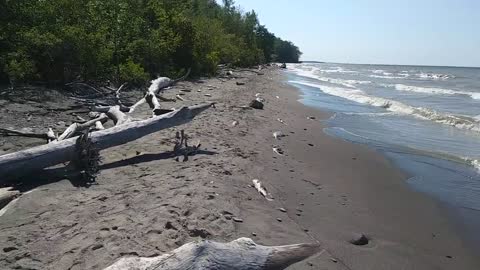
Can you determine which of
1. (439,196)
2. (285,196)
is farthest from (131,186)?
(439,196)

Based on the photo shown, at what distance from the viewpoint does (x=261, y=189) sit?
5980 millimetres

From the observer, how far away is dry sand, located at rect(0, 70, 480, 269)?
13.3 feet

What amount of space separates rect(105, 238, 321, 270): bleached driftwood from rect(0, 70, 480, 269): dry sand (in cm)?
32

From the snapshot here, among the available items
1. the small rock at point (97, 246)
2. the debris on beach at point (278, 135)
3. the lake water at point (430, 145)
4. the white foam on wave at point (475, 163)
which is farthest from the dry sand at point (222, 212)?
the white foam on wave at point (475, 163)

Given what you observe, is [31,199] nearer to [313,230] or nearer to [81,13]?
[313,230]

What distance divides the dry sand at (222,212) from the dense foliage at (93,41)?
549cm

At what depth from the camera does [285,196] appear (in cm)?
601

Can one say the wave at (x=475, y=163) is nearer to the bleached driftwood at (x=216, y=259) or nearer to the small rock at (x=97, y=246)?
the bleached driftwood at (x=216, y=259)

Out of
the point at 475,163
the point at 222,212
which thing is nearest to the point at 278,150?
the point at 222,212

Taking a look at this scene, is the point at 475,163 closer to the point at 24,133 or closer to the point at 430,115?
the point at 430,115

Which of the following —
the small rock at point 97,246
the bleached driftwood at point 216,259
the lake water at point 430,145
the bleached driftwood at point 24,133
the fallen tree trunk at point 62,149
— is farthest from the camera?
the bleached driftwood at point 24,133

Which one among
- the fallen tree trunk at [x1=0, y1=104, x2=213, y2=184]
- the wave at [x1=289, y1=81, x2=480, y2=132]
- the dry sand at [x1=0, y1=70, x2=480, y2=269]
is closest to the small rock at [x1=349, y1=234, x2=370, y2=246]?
the dry sand at [x1=0, y1=70, x2=480, y2=269]

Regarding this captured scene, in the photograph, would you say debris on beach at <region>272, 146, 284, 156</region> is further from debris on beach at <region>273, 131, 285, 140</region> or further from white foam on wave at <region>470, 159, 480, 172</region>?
white foam on wave at <region>470, 159, 480, 172</region>

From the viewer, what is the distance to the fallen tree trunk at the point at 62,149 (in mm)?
5410
